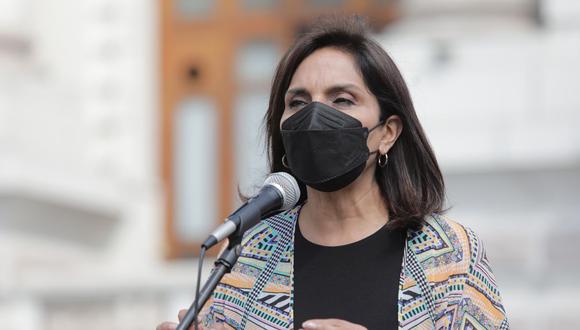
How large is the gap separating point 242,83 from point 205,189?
93 centimetres

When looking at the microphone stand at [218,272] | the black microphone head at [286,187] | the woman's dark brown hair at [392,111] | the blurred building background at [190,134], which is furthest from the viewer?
the blurred building background at [190,134]

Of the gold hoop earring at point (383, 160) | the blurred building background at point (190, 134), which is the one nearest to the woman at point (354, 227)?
the gold hoop earring at point (383, 160)

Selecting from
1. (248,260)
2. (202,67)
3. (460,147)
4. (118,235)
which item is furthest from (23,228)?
(248,260)

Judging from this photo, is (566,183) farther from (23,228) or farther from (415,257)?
(415,257)

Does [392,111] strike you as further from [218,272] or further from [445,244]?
[218,272]

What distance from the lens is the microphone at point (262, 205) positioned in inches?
137

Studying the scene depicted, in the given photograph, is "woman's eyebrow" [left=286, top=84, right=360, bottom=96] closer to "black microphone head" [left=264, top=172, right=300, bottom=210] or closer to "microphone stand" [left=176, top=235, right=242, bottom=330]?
"black microphone head" [left=264, top=172, right=300, bottom=210]

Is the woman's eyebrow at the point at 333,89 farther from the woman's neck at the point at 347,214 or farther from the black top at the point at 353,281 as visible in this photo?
the black top at the point at 353,281

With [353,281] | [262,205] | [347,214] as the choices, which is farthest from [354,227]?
[262,205]

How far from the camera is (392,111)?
157 inches

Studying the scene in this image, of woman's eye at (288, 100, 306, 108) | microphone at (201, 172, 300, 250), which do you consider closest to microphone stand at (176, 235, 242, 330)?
microphone at (201, 172, 300, 250)

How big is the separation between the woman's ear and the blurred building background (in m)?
4.24

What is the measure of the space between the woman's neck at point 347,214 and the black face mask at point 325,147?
6 centimetres

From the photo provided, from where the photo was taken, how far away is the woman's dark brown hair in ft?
12.9
